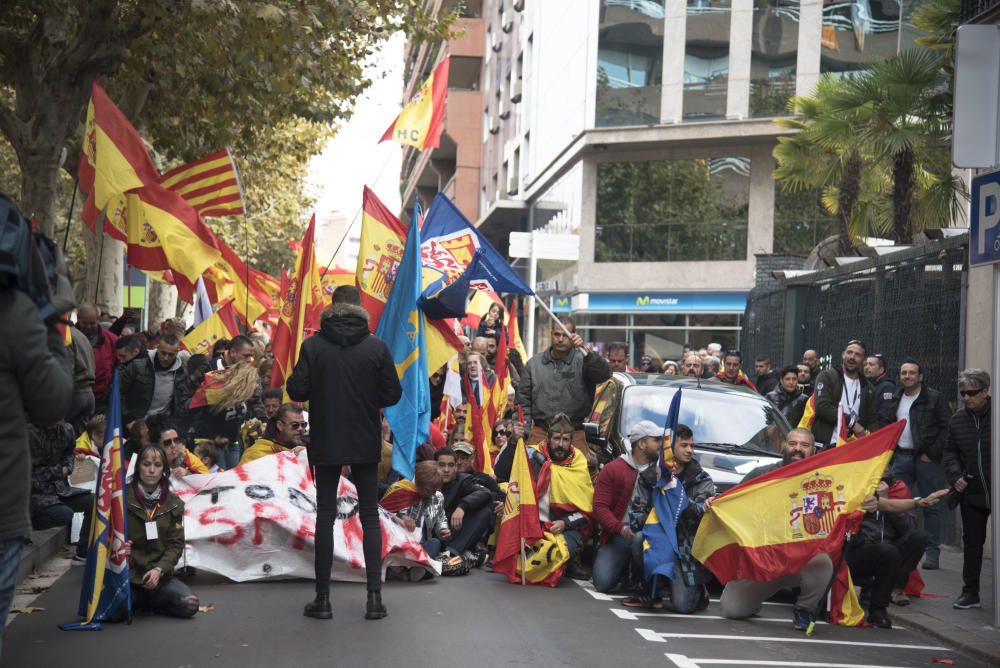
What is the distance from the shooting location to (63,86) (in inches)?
607

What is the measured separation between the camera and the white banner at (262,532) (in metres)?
9.41

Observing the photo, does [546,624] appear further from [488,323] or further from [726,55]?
[726,55]

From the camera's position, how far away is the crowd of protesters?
8156mm

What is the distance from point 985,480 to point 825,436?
Answer: 3.81 metres

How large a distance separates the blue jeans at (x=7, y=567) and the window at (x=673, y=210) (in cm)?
3336

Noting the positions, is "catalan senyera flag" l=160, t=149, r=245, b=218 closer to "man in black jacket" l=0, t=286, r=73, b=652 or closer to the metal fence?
the metal fence

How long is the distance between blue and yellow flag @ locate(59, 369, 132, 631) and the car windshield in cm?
474

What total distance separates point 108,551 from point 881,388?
7884 mm

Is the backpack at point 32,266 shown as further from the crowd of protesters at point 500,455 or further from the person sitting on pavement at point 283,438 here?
the person sitting on pavement at point 283,438

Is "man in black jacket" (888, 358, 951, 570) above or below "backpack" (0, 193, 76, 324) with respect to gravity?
below

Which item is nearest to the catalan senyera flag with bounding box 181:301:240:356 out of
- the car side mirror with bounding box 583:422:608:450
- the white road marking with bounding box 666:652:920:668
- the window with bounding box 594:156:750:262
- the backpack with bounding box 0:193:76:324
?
the car side mirror with bounding box 583:422:608:450

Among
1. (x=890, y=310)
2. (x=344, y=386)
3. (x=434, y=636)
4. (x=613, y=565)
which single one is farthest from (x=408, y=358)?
(x=890, y=310)

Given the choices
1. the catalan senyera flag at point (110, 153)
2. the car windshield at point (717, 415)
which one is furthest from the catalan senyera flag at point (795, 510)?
the catalan senyera flag at point (110, 153)

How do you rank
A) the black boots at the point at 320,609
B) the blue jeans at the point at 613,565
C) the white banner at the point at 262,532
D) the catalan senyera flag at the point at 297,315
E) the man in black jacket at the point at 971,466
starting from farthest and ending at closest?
the catalan senyera flag at the point at 297,315 → the blue jeans at the point at 613,565 → the man in black jacket at the point at 971,466 → the white banner at the point at 262,532 → the black boots at the point at 320,609
